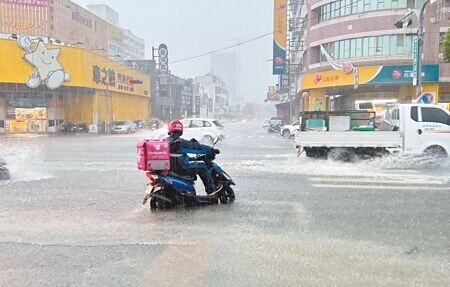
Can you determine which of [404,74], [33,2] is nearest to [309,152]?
[404,74]

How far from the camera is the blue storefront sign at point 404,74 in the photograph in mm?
31938

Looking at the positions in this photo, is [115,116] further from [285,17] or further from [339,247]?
[339,247]

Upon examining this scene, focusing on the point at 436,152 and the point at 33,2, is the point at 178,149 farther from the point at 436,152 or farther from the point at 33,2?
the point at 33,2

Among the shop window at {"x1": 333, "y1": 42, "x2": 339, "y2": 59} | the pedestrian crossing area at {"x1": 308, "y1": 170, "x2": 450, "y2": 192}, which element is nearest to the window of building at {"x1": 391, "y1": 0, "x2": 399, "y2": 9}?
the shop window at {"x1": 333, "y1": 42, "x2": 339, "y2": 59}

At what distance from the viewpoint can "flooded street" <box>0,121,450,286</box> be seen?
14.7 ft

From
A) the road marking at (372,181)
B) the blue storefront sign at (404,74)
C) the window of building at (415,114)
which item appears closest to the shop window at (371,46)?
the blue storefront sign at (404,74)

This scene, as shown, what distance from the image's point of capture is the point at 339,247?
211 inches

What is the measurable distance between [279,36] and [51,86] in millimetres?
25995

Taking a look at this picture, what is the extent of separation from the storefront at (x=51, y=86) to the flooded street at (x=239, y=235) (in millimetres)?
32695

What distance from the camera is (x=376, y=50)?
111ft

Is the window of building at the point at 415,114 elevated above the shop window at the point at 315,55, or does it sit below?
below

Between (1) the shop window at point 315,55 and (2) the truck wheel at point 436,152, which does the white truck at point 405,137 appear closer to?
(2) the truck wheel at point 436,152

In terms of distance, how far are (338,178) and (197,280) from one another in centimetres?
718

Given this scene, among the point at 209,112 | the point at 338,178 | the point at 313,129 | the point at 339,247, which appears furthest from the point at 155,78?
the point at 339,247
